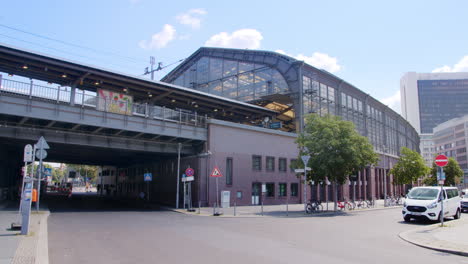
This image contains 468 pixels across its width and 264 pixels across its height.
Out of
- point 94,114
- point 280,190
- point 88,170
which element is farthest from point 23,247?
point 88,170

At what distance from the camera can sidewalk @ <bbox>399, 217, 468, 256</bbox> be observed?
416 inches

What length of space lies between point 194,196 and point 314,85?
75.8 ft

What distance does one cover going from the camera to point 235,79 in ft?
163

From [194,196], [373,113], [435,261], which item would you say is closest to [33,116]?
[194,196]

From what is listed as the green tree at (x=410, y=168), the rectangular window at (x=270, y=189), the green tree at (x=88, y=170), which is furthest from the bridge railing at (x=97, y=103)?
the green tree at (x=88, y=170)

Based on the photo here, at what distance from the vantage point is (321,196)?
4325cm

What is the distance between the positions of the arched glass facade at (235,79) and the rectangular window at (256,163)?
12490 millimetres

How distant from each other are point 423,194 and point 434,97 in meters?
193

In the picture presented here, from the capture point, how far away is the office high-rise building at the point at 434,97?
181 metres

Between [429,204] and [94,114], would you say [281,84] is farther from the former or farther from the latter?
[429,204]

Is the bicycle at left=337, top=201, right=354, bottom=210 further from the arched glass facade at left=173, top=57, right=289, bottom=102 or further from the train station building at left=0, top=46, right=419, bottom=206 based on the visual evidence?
the arched glass facade at left=173, top=57, right=289, bottom=102

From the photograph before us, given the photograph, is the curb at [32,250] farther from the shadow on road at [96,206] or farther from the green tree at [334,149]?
the green tree at [334,149]

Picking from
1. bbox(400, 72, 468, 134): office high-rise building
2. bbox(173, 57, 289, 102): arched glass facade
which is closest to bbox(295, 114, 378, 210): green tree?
bbox(173, 57, 289, 102): arched glass facade

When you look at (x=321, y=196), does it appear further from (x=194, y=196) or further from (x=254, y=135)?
(x=194, y=196)
